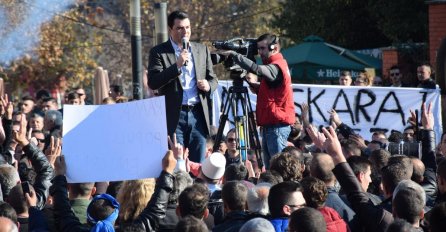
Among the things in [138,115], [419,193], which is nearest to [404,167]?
[419,193]

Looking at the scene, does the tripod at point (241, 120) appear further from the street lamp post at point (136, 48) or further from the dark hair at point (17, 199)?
the street lamp post at point (136, 48)

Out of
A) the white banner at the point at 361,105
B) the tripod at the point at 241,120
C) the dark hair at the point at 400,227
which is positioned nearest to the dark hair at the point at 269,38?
the tripod at the point at 241,120

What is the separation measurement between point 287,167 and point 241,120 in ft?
7.78

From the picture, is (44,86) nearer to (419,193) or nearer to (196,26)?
(196,26)

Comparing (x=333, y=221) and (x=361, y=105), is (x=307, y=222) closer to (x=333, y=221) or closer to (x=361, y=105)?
(x=333, y=221)

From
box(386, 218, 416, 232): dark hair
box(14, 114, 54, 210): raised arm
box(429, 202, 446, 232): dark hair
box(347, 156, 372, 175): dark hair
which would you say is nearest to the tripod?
box(347, 156, 372, 175): dark hair

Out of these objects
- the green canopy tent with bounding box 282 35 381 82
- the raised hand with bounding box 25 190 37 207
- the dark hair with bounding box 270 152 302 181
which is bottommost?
the raised hand with bounding box 25 190 37 207

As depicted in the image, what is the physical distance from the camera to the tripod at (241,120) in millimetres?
10375

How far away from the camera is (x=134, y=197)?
22.8ft

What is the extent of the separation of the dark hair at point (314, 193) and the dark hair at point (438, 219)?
1.41 metres

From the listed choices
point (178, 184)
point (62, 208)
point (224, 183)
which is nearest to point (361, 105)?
point (224, 183)

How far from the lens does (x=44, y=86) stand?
38688 mm

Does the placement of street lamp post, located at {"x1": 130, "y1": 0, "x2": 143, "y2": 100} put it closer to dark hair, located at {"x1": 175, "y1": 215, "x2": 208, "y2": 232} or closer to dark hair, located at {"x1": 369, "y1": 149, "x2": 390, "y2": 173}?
dark hair, located at {"x1": 369, "y1": 149, "x2": 390, "y2": 173}

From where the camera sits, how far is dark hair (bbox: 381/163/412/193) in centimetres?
755
